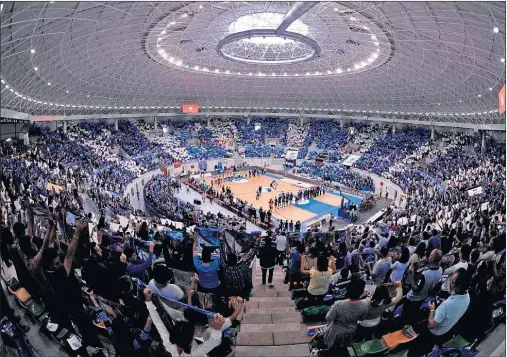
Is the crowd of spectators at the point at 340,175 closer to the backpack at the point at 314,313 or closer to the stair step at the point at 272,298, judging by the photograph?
the stair step at the point at 272,298

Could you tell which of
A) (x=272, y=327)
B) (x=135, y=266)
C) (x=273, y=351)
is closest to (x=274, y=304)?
(x=272, y=327)

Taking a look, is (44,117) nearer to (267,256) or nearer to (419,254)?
(267,256)

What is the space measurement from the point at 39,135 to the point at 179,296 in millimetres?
40838

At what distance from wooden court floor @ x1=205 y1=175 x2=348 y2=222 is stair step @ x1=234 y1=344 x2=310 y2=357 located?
24.1 metres

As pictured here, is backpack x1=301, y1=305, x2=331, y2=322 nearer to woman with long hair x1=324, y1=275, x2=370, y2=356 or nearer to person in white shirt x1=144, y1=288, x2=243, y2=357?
woman with long hair x1=324, y1=275, x2=370, y2=356

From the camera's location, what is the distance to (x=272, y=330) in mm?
5543

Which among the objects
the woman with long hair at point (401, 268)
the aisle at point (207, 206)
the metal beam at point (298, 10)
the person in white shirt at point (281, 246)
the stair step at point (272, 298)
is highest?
the metal beam at point (298, 10)

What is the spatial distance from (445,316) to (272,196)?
110 feet

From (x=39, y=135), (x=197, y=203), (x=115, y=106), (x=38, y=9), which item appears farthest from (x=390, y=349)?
(x=115, y=106)

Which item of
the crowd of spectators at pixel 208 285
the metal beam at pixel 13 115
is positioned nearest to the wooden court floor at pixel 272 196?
the crowd of spectators at pixel 208 285

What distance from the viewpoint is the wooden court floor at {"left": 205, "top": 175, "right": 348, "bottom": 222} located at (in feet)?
101

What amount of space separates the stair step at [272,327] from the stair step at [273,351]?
0.55 meters

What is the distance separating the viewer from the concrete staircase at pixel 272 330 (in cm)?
491

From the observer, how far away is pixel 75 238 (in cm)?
482
